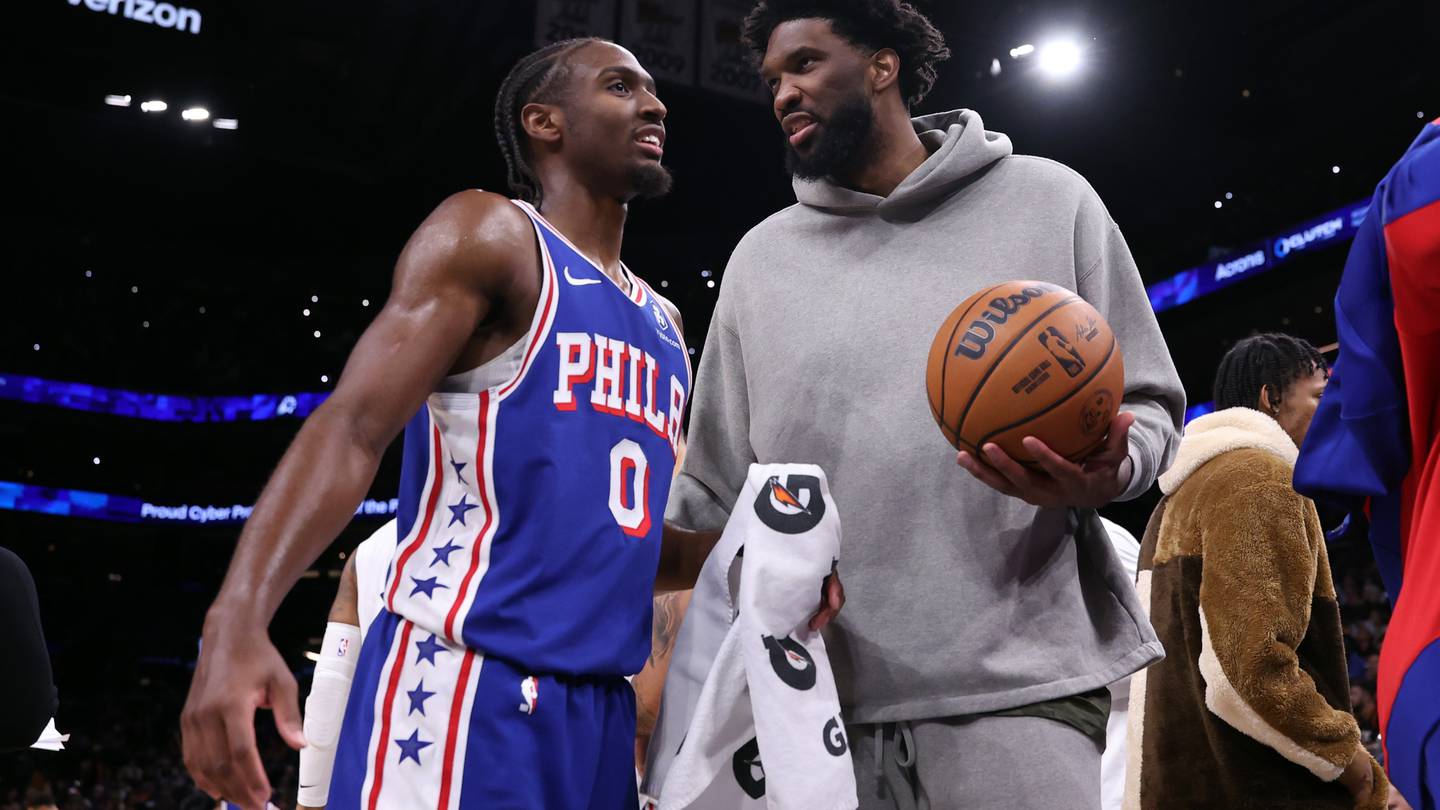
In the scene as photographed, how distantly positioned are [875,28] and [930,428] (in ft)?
2.65

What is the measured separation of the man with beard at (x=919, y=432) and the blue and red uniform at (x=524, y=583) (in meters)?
0.22

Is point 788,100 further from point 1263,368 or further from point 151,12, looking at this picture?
point 151,12

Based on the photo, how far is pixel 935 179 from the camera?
2197 mm

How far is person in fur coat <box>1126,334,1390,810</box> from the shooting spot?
3.19 meters

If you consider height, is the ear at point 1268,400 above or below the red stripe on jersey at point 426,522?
above

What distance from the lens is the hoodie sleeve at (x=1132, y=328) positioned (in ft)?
6.72

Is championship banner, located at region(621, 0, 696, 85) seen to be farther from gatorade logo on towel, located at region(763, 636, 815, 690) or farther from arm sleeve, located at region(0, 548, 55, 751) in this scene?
gatorade logo on towel, located at region(763, 636, 815, 690)

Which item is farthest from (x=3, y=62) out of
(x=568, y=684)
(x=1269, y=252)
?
(x=568, y=684)

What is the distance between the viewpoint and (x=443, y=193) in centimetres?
1872

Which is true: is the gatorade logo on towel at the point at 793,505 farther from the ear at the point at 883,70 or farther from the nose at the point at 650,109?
the nose at the point at 650,109

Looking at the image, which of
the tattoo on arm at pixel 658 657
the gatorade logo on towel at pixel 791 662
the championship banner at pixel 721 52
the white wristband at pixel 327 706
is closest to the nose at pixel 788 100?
the gatorade logo on towel at pixel 791 662

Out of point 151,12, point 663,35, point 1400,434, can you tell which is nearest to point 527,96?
point 1400,434

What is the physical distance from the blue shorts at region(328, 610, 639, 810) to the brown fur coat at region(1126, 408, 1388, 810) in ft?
6.01

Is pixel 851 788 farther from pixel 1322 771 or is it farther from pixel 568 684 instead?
pixel 1322 771
